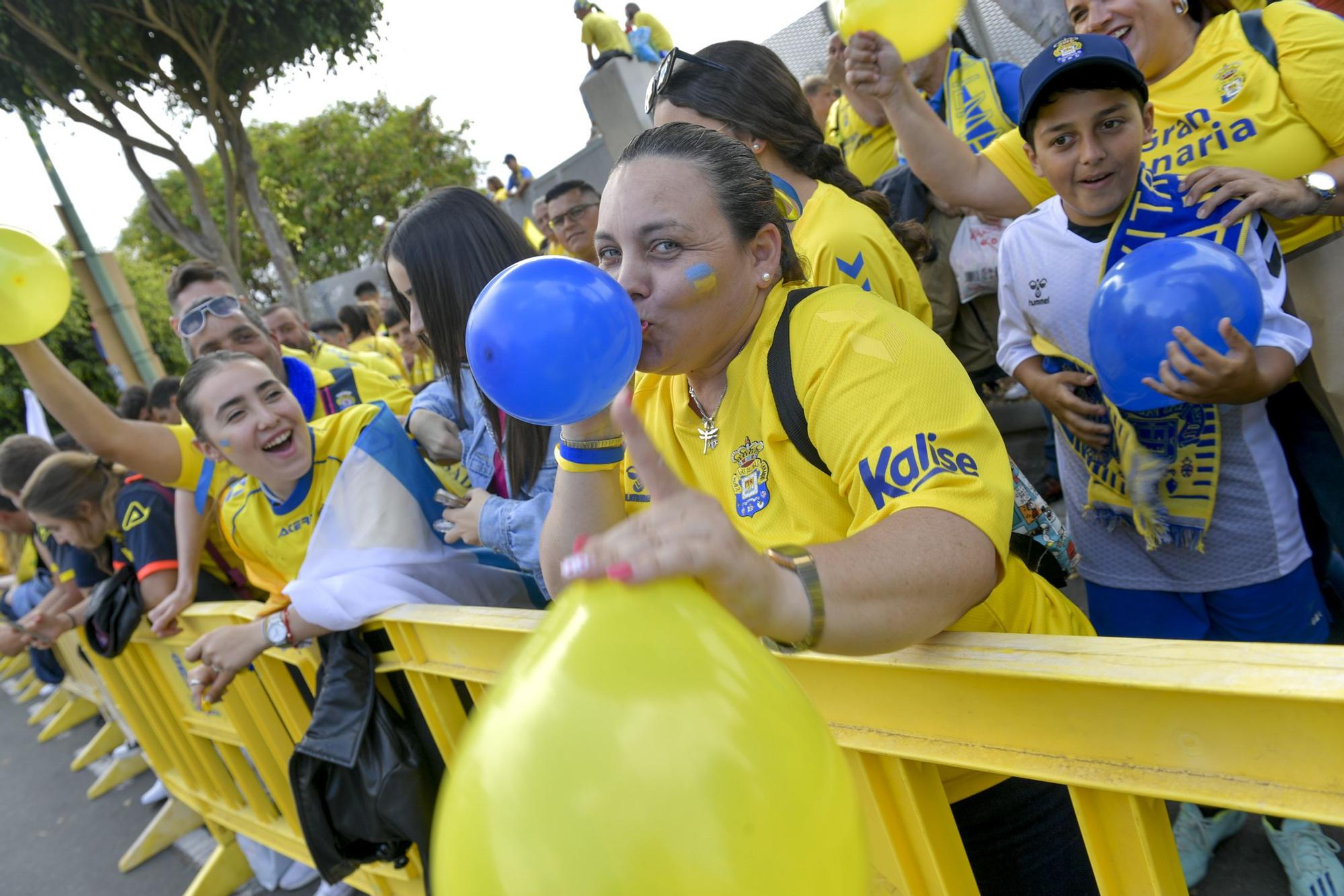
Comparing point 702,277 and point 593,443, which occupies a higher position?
point 702,277

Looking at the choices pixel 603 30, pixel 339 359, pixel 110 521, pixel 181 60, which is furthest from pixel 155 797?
pixel 181 60

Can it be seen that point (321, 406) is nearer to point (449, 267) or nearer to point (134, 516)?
point (134, 516)

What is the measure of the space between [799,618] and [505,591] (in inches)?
85.6

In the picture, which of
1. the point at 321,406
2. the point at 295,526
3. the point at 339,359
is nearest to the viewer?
the point at 295,526

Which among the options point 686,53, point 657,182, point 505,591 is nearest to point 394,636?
point 505,591

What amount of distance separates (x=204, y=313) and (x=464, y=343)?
1.93 metres

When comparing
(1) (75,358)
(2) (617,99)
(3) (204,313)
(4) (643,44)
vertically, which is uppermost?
(4) (643,44)

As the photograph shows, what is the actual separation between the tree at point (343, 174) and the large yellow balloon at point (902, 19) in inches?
1066

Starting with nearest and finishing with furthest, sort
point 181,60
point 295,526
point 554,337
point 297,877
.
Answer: point 554,337 < point 295,526 < point 297,877 < point 181,60

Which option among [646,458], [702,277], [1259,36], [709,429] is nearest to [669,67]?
[702,277]

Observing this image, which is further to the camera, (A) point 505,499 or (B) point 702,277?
(A) point 505,499

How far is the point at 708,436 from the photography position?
1631mm

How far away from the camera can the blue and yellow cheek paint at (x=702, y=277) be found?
1541 millimetres

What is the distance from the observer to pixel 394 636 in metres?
2.48
